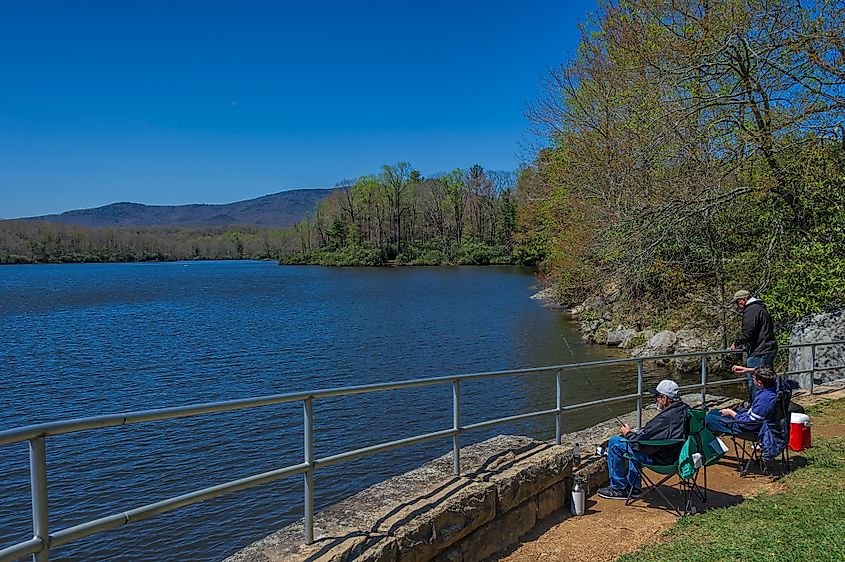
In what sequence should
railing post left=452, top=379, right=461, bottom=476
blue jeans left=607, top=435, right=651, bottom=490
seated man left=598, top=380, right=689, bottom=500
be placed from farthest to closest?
blue jeans left=607, top=435, right=651, bottom=490 → seated man left=598, top=380, right=689, bottom=500 → railing post left=452, top=379, right=461, bottom=476

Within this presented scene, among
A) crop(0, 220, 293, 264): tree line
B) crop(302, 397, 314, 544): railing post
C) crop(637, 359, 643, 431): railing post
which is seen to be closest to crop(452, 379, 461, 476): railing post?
crop(302, 397, 314, 544): railing post

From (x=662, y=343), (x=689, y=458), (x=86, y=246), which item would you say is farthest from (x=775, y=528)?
(x=86, y=246)

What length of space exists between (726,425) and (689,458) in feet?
5.15

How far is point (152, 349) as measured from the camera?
80.1ft

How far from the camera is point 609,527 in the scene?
6.02 m

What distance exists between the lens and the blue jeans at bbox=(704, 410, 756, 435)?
23.1 feet

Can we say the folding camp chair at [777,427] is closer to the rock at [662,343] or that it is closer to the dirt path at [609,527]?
the dirt path at [609,527]

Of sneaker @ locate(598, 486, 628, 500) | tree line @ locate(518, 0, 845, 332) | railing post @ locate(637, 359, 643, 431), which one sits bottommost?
sneaker @ locate(598, 486, 628, 500)

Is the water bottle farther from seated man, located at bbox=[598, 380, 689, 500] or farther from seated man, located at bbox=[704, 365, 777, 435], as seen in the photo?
seated man, located at bbox=[704, 365, 777, 435]

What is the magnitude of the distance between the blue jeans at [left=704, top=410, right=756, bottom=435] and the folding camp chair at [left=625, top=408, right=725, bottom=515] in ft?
2.96

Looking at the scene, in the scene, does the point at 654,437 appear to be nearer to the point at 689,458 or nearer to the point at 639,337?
the point at 689,458

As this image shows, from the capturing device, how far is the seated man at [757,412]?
272 inches

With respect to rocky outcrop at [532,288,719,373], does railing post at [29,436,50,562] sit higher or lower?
higher

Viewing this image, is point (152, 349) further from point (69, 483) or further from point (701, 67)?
point (701, 67)
